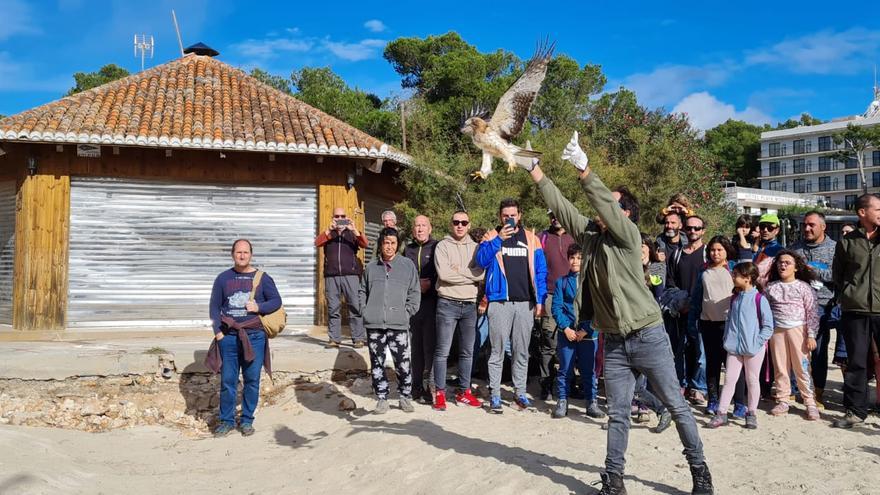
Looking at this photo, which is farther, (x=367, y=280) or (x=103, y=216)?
(x=103, y=216)

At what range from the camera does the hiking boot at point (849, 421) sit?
5.84 meters

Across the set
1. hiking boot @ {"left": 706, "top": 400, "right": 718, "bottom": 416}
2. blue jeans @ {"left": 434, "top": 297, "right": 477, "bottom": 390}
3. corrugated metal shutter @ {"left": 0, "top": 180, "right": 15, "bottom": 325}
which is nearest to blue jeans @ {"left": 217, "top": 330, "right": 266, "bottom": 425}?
blue jeans @ {"left": 434, "top": 297, "right": 477, "bottom": 390}

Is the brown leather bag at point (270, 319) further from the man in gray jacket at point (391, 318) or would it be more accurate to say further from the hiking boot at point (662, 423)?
the hiking boot at point (662, 423)

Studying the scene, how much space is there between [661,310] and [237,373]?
163 inches

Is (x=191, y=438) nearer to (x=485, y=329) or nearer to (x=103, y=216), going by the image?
(x=485, y=329)

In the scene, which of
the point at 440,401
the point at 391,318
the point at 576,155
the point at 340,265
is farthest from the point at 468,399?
the point at 576,155

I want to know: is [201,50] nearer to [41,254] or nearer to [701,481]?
[41,254]

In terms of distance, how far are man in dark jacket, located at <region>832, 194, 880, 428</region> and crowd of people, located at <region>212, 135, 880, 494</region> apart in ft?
0.04

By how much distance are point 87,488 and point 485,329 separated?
14.1 feet

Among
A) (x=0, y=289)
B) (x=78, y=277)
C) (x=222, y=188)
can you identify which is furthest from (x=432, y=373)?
(x=0, y=289)

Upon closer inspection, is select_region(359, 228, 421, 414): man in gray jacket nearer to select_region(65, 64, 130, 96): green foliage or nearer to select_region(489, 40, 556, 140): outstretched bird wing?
select_region(489, 40, 556, 140): outstretched bird wing

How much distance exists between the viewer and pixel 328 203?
37.0 feet

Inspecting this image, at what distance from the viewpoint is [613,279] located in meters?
4.27

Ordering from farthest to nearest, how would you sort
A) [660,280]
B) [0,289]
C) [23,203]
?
1. [0,289]
2. [23,203]
3. [660,280]
